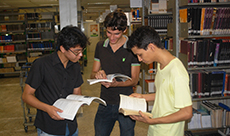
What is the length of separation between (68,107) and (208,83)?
2.22 meters

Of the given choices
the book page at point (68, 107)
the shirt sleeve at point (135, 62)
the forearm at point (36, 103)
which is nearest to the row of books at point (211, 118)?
the shirt sleeve at point (135, 62)

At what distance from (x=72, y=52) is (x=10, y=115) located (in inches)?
145

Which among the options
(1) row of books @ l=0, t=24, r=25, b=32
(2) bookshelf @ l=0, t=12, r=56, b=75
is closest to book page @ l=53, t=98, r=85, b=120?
(2) bookshelf @ l=0, t=12, r=56, b=75

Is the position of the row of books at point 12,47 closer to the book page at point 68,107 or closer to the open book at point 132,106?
the book page at point 68,107

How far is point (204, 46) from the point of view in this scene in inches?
113

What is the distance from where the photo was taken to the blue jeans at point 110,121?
188cm

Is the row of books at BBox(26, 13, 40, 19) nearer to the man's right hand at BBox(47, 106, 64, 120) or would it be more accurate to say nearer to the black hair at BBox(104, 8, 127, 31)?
the black hair at BBox(104, 8, 127, 31)

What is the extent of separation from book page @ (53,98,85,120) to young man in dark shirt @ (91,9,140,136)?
469mm

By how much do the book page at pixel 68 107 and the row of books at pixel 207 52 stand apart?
1898 millimetres

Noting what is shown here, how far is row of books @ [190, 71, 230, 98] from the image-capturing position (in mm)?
2904

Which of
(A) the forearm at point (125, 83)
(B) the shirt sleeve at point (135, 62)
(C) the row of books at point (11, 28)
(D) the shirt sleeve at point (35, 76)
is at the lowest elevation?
(A) the forearm at point (125, 83)

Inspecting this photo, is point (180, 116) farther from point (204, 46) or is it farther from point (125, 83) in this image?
point (204, 46)

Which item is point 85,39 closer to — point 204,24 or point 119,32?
point 119,32

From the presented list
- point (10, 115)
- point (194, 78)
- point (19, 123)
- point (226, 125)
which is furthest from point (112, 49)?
point (10, 115)
